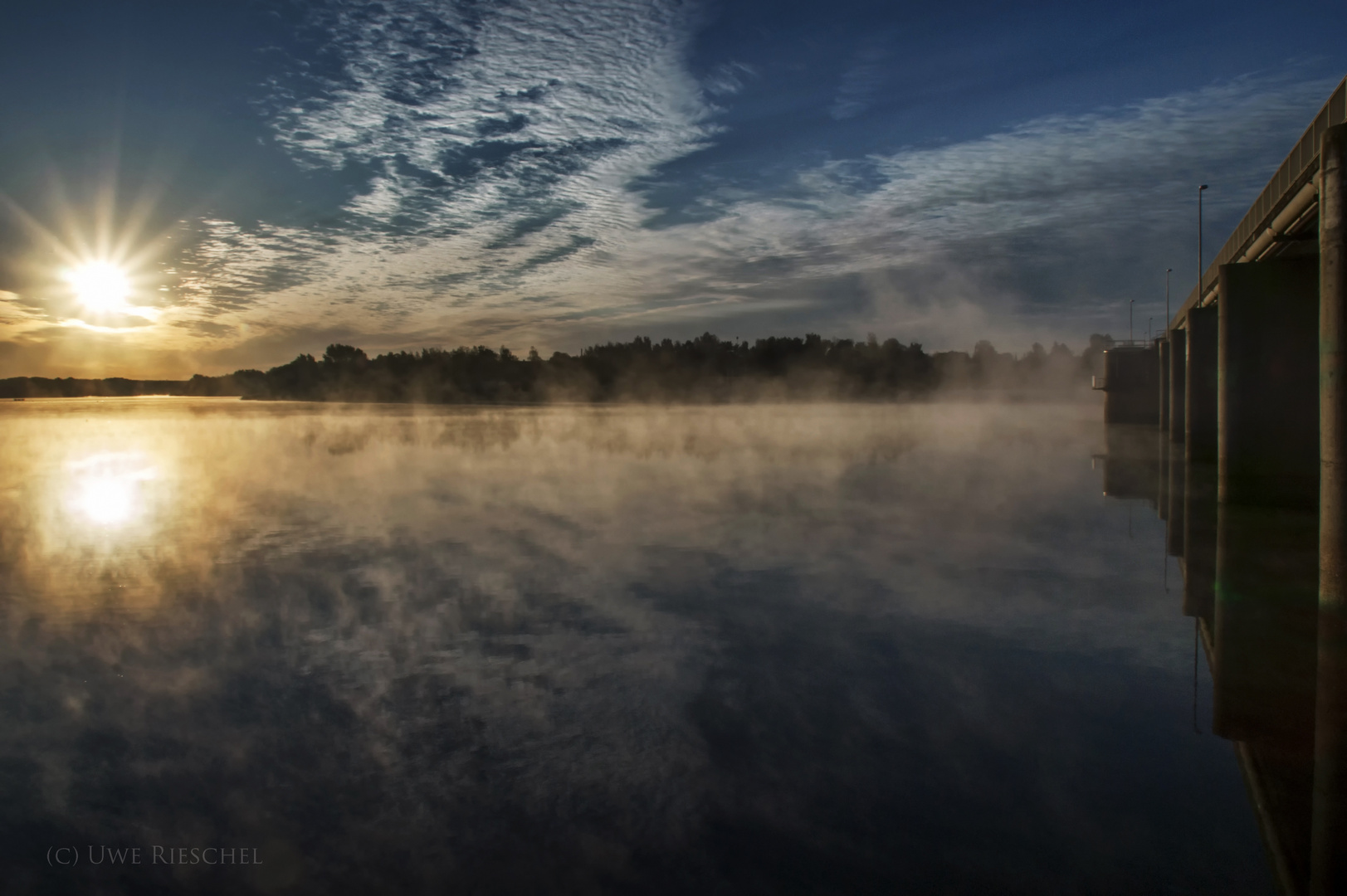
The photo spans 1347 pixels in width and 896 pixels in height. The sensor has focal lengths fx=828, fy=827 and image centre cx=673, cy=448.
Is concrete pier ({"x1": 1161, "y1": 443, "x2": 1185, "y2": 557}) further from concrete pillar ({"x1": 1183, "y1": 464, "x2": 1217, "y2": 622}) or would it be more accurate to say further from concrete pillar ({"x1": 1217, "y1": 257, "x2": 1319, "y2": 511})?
concrete pillar ({"x1": 1217, "y1": 257, "x2": 1319, "y2": 511})

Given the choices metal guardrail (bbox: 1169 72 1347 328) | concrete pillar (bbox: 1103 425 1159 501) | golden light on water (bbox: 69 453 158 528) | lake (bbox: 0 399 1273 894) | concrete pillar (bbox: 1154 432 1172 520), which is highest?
metal guardrail (bbox: 1169 72 1347 328)

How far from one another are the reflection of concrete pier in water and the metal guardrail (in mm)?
58

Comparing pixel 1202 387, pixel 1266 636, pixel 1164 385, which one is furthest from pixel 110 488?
pixel 1164 385

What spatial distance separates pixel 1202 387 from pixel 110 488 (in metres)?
44.2

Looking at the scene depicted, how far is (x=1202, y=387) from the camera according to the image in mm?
36344

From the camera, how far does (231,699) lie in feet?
29.2

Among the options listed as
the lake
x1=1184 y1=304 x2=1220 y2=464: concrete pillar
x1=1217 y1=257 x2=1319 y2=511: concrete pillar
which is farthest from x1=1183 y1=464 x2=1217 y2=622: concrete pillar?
x1=1184 y1=304 x2=1220 y2=464: concrete pillar

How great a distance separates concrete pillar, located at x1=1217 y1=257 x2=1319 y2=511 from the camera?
916 inches

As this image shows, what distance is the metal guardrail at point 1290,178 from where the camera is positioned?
48.0 ft

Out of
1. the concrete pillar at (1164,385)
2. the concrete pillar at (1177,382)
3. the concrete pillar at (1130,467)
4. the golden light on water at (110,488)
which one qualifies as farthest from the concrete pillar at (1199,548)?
the concrete pillar at (1164,385)

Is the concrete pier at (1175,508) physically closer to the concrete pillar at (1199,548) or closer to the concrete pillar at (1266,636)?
the concrete pillar at (1199,548)

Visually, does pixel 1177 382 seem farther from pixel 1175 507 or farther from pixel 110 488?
pixel 110 488

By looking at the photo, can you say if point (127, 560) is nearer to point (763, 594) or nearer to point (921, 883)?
point (763, 594)

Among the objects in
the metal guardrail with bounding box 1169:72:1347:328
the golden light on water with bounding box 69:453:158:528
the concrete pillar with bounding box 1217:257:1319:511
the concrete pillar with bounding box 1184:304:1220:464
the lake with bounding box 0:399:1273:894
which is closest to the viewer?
the lake with bounding box 0:399:1273:894
